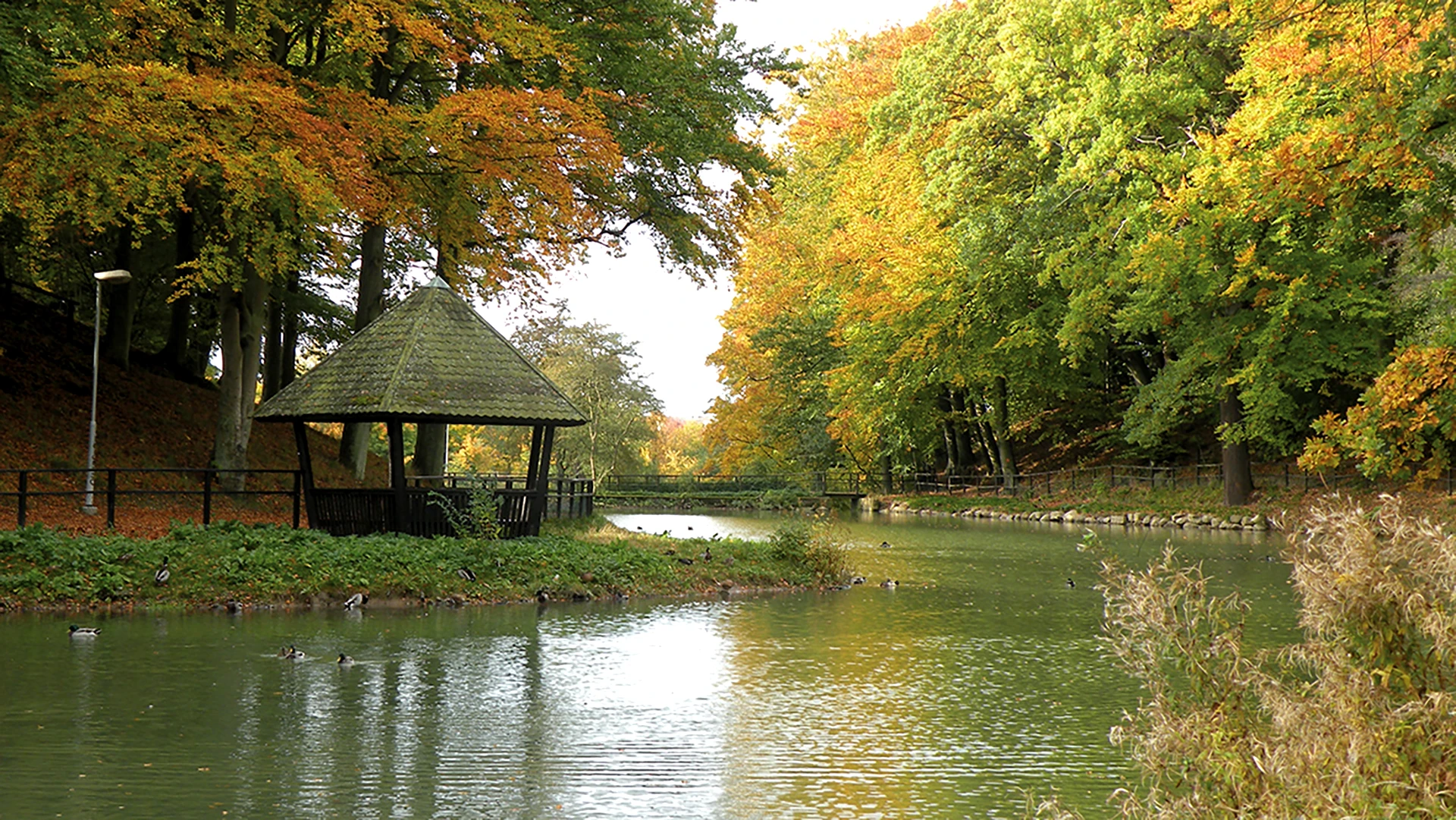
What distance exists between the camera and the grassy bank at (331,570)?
635 inches

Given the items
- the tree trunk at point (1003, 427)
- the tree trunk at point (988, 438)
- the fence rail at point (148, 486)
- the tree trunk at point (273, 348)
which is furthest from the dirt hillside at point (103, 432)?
the tree trunk at point (988, 438)

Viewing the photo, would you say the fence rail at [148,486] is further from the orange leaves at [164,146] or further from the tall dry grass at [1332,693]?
the tall dry grass at [1332,693]

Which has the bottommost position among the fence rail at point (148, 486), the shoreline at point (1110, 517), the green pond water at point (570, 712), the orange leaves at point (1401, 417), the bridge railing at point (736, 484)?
the green pond water at point (570, 712)

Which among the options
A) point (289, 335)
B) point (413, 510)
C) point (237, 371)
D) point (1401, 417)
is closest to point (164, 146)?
point (237, 371)

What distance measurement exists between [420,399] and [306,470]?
2296 mm

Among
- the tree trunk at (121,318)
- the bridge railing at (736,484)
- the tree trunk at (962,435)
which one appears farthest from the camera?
the bridge railing at (736,484)

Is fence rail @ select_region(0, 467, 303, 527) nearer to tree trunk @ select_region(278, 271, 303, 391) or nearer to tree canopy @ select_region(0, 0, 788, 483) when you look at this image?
tree canopy @ select_region(0, 0, 788, 483)

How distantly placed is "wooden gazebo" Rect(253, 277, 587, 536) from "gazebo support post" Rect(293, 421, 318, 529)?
0.07 ft

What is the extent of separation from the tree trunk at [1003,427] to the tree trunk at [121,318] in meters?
28.4

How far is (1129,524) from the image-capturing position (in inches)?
1478

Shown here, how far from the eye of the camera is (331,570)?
17.2m

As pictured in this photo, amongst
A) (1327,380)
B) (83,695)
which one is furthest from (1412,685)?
(1327,380)

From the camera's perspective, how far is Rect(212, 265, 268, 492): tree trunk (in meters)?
24.7

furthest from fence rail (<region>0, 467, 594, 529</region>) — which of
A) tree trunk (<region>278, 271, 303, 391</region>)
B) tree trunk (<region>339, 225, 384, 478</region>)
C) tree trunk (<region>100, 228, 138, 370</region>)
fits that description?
tree trunk (<region>278, 271, 303, 391</region>)
